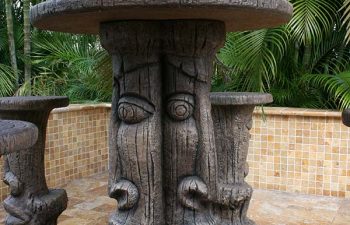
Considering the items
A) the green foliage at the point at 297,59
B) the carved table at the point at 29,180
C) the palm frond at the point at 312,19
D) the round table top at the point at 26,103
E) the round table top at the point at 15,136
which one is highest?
the palm frond at the point at 312,19

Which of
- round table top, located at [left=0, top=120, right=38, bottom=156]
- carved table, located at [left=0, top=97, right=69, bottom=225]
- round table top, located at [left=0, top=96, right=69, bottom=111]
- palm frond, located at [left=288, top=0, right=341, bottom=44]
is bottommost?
carved table, located at [left=0, top=97, right=69, bottom=225]

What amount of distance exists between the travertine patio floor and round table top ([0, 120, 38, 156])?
198cm

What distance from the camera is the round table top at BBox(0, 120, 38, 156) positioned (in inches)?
48.3

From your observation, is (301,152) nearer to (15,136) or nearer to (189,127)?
(189,127)

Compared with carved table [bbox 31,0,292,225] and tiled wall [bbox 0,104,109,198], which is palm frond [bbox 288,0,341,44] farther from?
carved table [bbox 31,0,292,225]

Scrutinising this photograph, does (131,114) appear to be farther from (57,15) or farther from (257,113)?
(257,113)

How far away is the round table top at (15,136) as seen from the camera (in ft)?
4.02

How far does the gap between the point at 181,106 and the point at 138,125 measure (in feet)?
0.73

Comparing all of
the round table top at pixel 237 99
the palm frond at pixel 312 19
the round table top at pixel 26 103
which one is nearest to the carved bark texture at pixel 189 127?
the round table top at pixel 237 99

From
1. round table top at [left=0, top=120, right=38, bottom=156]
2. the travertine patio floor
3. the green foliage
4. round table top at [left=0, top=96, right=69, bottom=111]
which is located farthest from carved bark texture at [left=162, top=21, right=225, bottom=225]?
the green foliage

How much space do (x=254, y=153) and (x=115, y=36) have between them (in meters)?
2.36

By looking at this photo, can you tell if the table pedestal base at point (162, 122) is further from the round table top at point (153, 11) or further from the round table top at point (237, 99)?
the round table top at point (237, 99)

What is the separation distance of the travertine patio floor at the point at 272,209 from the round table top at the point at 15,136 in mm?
1977

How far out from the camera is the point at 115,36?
2.12 metres
